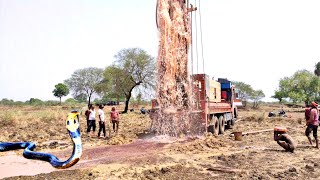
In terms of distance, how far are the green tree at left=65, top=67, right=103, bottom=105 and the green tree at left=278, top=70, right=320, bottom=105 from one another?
3216 cm

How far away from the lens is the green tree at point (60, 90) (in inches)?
2542

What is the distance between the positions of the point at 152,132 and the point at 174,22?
475 centimetres

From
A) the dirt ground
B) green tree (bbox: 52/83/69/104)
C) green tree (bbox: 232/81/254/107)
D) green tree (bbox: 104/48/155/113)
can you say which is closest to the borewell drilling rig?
the dirt ground

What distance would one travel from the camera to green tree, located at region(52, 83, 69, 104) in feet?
212

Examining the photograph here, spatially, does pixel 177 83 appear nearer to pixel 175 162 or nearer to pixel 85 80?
pixel 175 162

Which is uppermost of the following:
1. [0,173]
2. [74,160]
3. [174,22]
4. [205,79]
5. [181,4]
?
[181,4]

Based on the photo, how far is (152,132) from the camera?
13.6 meters

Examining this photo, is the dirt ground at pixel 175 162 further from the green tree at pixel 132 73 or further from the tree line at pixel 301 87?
the tree line at pixel 301 87

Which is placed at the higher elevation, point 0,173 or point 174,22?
point 174,22

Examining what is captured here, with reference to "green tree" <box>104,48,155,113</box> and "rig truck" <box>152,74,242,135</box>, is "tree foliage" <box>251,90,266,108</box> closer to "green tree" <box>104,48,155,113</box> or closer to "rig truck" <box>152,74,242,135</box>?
"green tree" <box>104,48,155,113</box>

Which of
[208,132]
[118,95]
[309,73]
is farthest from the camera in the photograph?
[309,73]

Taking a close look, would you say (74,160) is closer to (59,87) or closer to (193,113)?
(193,113)

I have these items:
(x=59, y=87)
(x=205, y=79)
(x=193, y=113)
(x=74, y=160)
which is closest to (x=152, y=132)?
(x=193, y=113)

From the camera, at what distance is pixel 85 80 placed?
59219mm
